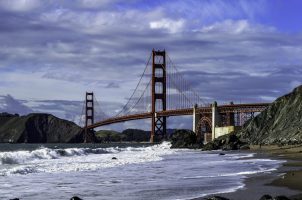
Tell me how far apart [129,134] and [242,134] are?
96.1 m

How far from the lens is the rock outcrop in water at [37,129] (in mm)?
152250

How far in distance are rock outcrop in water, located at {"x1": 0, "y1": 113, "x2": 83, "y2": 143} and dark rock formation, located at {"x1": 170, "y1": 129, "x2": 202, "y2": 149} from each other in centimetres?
6591

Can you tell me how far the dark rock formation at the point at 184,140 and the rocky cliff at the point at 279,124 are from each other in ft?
22.4

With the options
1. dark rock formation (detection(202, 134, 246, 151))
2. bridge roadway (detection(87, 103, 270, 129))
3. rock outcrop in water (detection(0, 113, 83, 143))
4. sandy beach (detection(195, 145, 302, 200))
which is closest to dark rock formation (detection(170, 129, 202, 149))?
bridge roadway (detection(87, 103, 270, 129))

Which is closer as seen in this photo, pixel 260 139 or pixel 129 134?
pixel 260 139

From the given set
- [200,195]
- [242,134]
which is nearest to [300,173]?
[200,195]

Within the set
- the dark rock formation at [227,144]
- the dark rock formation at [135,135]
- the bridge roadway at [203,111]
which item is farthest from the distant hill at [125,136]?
the dark rock formation at [227,144]

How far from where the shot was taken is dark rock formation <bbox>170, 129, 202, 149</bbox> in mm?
82062

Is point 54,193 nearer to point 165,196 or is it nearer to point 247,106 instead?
point 165,196

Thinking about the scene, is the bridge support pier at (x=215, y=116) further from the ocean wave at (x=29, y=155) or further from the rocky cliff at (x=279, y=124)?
the ocean wave at (x=29, y=155)

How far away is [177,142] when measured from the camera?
83.6 meters

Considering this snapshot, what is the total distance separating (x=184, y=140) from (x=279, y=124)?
19.6 metres

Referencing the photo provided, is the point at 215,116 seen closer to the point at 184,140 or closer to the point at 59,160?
the point at 184,140

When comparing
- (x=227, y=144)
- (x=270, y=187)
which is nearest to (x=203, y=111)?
(x=227, y=144)
